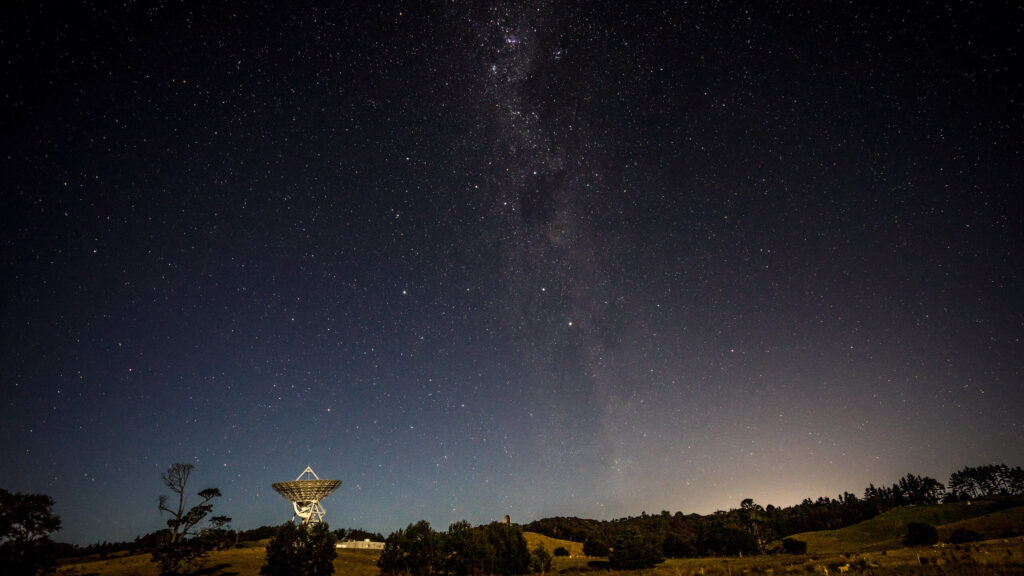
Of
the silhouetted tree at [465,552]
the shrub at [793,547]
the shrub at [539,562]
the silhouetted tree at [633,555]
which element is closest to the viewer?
the silhouetted tree at [465,552]

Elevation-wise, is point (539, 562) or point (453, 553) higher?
point (453, 553)

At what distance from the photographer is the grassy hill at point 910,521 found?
5788cm

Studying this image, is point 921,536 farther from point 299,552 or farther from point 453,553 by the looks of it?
point 299,552

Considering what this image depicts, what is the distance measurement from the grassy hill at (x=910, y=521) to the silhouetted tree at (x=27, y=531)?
243ft

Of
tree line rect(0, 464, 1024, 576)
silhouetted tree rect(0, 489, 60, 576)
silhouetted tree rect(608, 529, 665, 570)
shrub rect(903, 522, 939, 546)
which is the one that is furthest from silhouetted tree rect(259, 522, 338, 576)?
shrub rect(903, 522, 939, 546)

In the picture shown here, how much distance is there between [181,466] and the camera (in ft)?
164

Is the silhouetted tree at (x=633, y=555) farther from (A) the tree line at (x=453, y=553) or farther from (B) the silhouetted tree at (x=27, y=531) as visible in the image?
(B) the silhouetted tree at (x=27, y=531)

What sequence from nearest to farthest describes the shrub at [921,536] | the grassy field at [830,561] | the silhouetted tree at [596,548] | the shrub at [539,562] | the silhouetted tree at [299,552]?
1. the grassy field at [830,561]
2. the silhouetted tree at [299,552]
3. the shrub at [539,562]
4. the shrub at [921,536]
5. the silhouetted tree at [596,548]

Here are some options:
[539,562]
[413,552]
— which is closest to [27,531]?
[413,552]

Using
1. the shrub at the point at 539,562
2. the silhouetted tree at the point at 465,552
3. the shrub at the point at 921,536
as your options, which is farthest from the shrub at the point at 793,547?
the silhouetted tree at the point at 465,552

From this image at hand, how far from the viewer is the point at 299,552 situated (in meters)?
39.7

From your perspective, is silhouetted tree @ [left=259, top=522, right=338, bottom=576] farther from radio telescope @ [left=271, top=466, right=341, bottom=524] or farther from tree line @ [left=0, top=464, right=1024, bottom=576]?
radio telescope @ [left=271, top=466, right=341, bottom=524]

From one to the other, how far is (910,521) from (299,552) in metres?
95.1

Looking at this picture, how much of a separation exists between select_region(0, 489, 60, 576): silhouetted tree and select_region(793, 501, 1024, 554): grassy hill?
2913 inches
